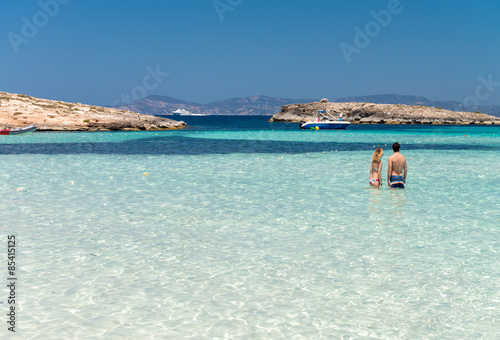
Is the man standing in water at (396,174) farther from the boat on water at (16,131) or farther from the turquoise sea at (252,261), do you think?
the boat on water at (16,131)

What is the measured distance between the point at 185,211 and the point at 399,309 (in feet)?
28.2

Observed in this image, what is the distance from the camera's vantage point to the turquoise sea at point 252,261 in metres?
7.16

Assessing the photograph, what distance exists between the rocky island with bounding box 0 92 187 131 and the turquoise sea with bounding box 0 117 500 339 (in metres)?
55.5

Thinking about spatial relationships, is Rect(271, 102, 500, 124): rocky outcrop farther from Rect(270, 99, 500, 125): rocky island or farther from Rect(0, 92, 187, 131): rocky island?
Rect(0, 92, 187, 131): rocky island

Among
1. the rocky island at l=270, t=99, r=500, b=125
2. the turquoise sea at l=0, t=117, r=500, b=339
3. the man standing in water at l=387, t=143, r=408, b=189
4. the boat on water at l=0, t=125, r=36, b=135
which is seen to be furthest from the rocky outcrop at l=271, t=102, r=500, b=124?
the turquoise sea at l=0, t=117, r=500, b=339

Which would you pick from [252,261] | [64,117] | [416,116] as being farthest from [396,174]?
[416,116]

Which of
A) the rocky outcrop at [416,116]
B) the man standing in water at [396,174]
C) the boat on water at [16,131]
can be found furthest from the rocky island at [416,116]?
the man standing in water at [396,174]

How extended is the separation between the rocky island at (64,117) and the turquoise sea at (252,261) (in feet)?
182

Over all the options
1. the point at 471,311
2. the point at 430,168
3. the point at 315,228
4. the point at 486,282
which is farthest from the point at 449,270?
the point at 430,168

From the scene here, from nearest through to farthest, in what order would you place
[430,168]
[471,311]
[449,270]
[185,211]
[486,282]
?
[471,311]
[486,282]
[449,270]
[185,211]
[430,168]

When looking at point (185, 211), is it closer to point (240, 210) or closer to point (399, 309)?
point (240, 210)

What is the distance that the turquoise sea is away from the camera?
23.5 ft

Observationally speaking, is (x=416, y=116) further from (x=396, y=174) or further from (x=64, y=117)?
(x=396, y=174)

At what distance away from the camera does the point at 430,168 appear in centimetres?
2817
